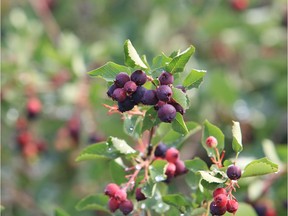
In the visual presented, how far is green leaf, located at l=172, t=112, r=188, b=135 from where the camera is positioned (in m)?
1.59

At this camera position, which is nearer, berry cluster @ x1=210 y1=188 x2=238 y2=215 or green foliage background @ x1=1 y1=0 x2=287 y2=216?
berry cluster @ x1=210 y1=188 x2=238 y2=215

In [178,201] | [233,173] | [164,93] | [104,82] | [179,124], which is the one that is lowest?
[104,82]

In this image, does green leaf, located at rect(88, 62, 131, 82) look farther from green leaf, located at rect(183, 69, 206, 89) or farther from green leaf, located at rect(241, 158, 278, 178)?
green leaf, located at rect(241, 158, 278, 178)

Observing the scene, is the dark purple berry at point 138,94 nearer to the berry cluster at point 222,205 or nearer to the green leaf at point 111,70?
the green leaf at point 111,70

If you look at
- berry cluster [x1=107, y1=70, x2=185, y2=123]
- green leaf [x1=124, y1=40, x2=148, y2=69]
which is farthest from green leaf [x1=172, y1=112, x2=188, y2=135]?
green leaf [x1=124, y1=40, x2=148, y2=69]

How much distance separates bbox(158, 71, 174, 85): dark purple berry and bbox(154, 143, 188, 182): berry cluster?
30cm

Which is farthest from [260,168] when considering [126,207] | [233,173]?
[126,207]

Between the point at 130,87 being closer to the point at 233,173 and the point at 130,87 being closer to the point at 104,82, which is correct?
the point at 233,173

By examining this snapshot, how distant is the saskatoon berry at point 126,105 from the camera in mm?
1543

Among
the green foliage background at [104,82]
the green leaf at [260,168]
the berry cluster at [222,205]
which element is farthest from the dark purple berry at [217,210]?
the green foliage background at [104,82]

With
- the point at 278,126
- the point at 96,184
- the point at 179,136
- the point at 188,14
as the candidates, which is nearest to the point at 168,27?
the point at 188,14

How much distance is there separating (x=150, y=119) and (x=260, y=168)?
27cm

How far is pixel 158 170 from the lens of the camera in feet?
5.59

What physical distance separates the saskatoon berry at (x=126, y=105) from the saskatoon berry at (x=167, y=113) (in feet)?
0.21
